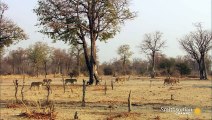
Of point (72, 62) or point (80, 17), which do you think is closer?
point (80, 17)

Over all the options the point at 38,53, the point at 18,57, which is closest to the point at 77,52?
the point at 38,53

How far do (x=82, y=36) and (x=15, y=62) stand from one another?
68820 mm

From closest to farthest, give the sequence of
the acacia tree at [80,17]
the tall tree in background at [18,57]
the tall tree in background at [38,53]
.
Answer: the acacia tree at [80,17], the tall tree in background at [38,53], the tall tree in background at [18,57]

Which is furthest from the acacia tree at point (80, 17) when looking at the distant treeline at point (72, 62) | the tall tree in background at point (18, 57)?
the tall tree in background at point (18, 57)

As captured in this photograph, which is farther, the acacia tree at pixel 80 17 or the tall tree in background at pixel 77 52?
the tall tree in background at pixel 77 52

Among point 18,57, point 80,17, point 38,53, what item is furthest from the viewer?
point 18,57

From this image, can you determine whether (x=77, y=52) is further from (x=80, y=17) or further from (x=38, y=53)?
(x=80, y=17)

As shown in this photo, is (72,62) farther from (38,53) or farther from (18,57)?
(38,53)

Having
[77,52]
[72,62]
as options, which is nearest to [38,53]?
[77,52]

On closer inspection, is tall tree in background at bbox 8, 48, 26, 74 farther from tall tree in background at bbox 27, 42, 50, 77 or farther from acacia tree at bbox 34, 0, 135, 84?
acacia tree at bbox 34, 0, 135, 84

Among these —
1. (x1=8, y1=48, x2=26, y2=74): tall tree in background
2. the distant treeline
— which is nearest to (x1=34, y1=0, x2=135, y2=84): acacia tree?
the distant treeline

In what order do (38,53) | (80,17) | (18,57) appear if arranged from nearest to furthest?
(80,17) → (38,53) → (18,57)

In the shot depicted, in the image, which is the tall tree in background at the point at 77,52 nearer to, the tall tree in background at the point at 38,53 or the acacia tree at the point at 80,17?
the tall tree in background at the point at 38,53

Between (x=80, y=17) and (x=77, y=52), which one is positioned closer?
(x=80, y=17)
